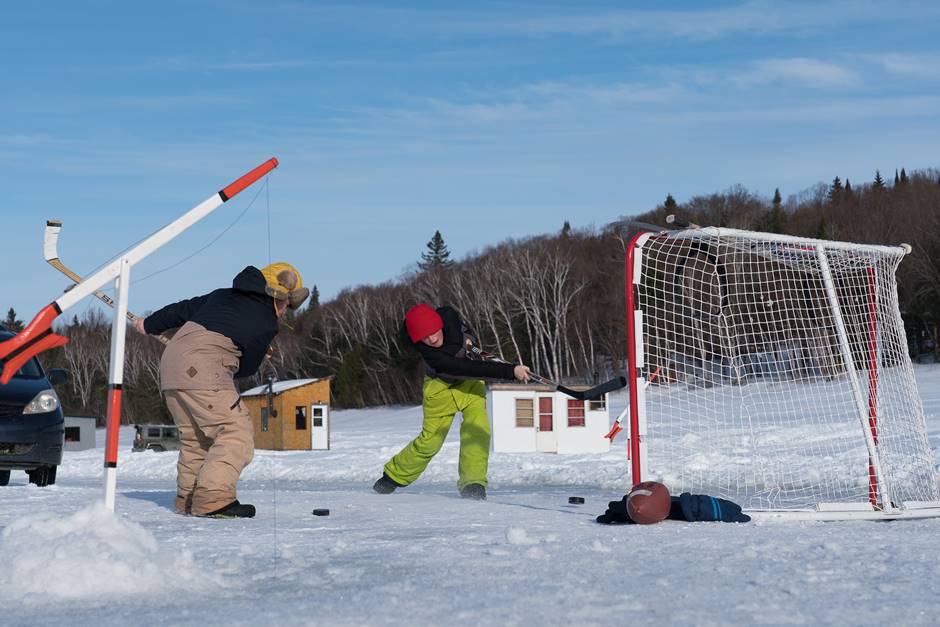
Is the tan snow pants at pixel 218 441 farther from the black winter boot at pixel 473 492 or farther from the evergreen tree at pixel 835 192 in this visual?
the evergreen tree at pixel 835 192

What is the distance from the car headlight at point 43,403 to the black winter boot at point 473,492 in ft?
14.9

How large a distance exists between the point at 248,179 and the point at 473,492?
12.7ft

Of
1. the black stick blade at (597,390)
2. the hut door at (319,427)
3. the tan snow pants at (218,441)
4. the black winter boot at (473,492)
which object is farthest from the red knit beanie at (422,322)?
the hut door at (319,427)

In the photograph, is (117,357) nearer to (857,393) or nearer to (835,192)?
(857,393)

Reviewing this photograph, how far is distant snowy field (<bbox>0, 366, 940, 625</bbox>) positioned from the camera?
11.4 feet

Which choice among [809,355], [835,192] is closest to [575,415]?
[809,355]

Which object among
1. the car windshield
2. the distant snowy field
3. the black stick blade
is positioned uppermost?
the car windshield

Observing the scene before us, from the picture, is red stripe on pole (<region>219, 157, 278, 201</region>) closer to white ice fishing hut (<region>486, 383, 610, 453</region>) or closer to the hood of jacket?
the hood of jacket

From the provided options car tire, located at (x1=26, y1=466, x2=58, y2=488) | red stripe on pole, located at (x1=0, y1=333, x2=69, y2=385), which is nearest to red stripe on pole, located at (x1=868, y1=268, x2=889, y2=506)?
red stripe on pole, located at (x1=0, y1=333, x2=69, y2=385)

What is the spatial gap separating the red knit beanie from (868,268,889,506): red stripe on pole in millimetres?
3101

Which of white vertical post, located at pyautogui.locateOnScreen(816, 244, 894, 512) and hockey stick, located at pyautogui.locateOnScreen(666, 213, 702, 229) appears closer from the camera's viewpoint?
white vertical post, located at pyautogui.locateOnScreen(816, 244, 894, 512)

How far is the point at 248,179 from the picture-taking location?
5.86 m

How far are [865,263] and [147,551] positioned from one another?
6.08 m

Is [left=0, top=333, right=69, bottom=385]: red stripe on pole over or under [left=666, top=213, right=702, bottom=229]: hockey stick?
under
